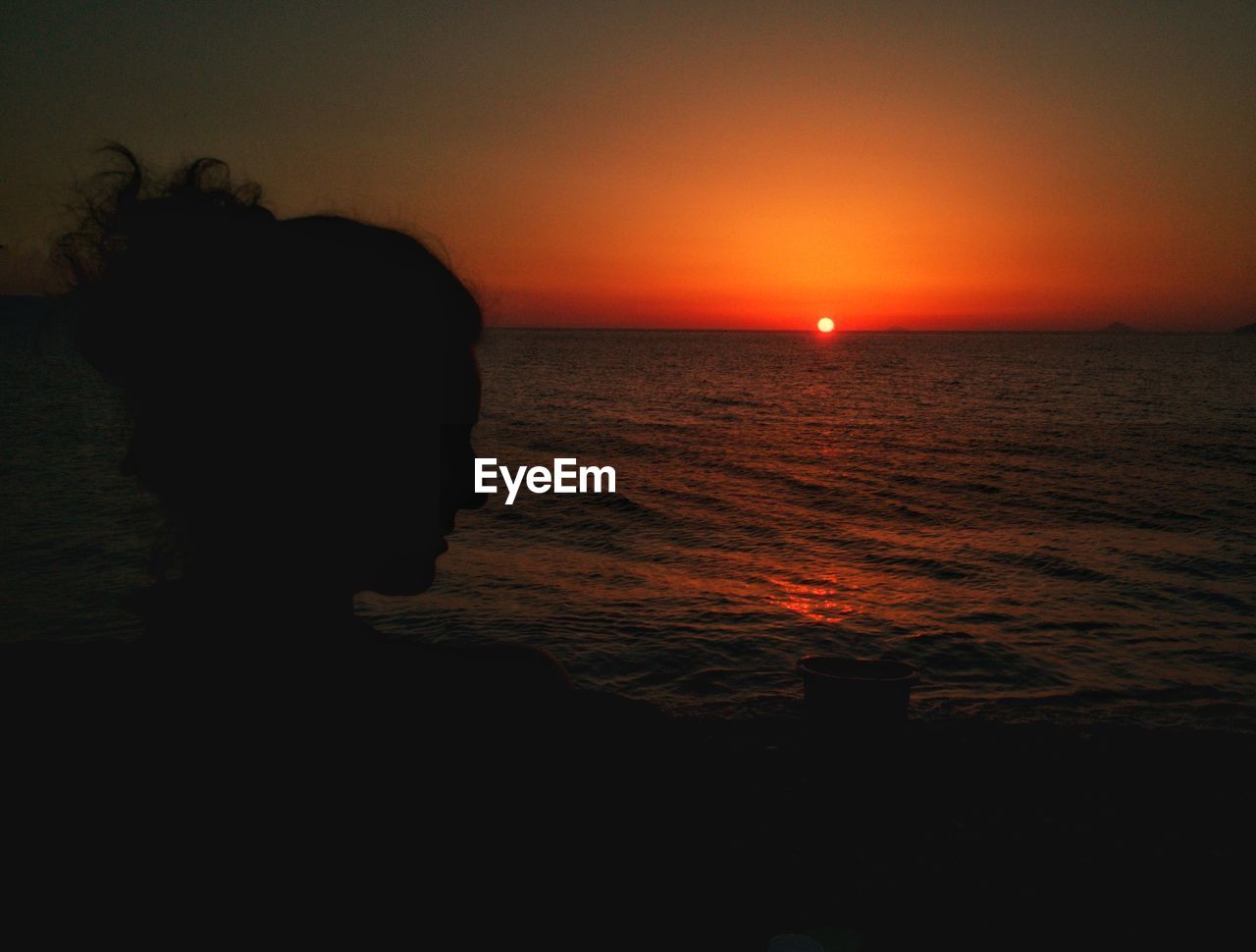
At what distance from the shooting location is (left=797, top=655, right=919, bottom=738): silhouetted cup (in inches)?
224

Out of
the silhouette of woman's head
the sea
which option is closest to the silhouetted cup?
the sea

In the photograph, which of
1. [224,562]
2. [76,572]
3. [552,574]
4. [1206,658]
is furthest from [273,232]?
[76,572]

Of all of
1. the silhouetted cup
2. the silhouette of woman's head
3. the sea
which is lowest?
the sea

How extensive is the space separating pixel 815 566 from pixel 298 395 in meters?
14.1

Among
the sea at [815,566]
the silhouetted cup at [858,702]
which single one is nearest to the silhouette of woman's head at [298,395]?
the sea at [815,566]

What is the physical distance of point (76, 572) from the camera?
1299cm

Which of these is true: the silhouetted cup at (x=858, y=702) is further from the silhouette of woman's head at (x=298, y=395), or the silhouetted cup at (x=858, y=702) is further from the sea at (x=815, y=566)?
the silhouette of woman's head at (x=298, y=395)

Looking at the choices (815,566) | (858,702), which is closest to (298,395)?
(858,702)

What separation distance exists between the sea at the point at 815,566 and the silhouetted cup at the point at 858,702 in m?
1.87

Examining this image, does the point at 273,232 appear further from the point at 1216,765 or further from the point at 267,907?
the point at 1216,765

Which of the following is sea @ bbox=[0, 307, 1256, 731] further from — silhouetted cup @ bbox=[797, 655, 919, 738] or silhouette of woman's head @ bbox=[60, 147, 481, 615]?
silhouetted cup @ bbox=[797, 655, 919, 738]

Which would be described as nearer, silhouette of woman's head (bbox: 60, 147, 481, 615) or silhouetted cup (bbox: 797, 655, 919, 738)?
silhouette of woman's head (bbox: 60, 147, 481, 615)

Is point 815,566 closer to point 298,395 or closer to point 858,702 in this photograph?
point 858,702

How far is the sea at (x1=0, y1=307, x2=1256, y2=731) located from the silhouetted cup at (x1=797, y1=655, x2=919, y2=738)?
A: 1865 mm
